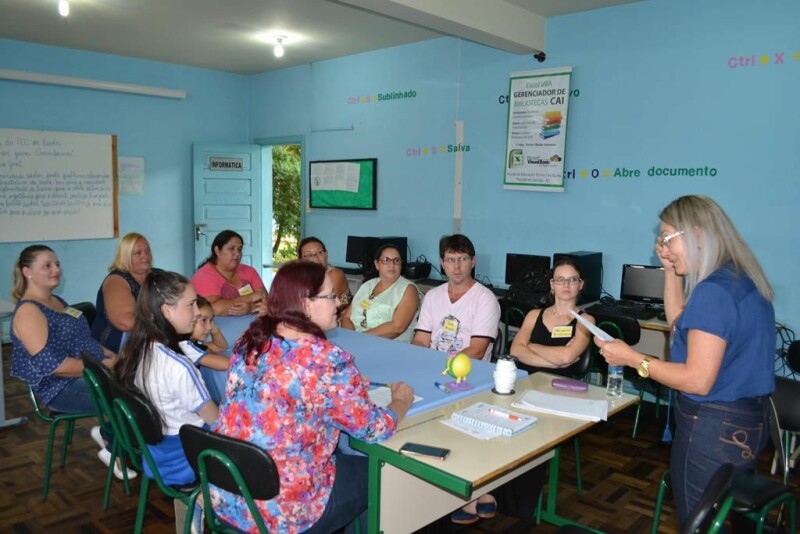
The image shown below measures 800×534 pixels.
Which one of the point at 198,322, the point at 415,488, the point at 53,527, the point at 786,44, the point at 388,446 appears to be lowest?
the point at 53,527

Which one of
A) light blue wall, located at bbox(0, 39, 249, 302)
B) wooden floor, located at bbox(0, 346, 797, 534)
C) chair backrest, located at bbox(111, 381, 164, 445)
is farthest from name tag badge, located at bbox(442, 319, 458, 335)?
light blue wall, located at bbox(0, 39, 249, 302)

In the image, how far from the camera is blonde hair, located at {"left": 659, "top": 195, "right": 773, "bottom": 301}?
71.5 inches

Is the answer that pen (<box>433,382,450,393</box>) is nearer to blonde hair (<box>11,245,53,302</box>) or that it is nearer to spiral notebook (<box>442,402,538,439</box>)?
spiral notebook (<box>442,402,538,439</box>)

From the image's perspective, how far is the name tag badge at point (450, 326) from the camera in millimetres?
3197

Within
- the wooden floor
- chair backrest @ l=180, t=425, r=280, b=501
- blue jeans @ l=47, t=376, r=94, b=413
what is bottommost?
the wooden floor

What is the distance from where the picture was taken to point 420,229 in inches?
235

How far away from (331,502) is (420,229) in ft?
13.8

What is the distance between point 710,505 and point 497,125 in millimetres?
4270

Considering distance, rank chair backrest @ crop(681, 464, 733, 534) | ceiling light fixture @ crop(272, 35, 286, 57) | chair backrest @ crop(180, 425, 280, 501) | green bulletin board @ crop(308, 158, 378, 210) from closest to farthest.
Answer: chair backrest @ crop(681, 464, 733, 534) → chair backrest @ crop(180, 425, 280, 501) → ceiling light fixture @ crop(272, 35, 286, 57) → green bulletin board @ crop(308, 158, 378, 210)

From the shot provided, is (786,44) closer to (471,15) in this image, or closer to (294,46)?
(471,15)

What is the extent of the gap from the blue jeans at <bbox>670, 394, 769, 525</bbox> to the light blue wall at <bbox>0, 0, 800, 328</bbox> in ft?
8.41

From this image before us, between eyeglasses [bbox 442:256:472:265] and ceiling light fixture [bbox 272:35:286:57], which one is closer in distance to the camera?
eyeglasses [bbox 442:256:472:265]

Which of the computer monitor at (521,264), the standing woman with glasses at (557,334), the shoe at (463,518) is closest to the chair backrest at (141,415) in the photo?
the shoe at (463,518)

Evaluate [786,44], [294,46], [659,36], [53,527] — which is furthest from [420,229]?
[53,527]
